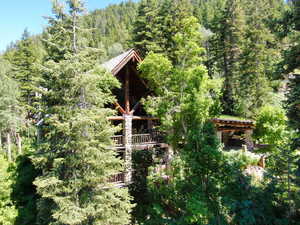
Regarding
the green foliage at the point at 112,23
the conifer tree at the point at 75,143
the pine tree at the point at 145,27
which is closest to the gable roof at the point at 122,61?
the conifer tree at the point at 75,143

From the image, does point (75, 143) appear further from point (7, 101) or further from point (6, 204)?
point (7, 101)

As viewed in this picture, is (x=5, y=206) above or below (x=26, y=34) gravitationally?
below

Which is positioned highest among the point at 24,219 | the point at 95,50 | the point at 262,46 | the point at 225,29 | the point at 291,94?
the point at 225,29

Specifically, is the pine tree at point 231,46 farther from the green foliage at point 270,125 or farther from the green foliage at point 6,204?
the green foliage at point 6,204

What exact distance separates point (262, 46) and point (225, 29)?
6193 millimetres

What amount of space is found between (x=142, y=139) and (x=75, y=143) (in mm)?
7134

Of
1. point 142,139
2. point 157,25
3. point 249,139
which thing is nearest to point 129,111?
point 142,139

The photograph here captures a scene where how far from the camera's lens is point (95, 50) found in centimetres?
823

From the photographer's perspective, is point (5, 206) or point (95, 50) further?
point (5, 206)

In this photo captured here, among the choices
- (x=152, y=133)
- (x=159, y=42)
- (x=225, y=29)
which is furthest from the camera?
(x=225, y=29)

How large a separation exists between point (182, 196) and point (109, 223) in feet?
10.3

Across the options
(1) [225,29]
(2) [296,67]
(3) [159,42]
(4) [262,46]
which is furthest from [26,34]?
(2) [296,67]

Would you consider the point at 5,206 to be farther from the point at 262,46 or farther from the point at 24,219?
the point at 262,46

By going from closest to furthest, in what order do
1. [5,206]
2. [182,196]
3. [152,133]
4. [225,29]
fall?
[182,196]
[5,206]
[152,133]
[225,29]
